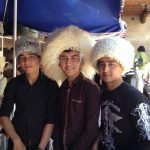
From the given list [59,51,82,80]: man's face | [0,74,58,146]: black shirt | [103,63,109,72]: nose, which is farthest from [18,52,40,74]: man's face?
[103,63,109,72]: nose

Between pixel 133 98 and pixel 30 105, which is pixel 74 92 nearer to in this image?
pixel 30 105

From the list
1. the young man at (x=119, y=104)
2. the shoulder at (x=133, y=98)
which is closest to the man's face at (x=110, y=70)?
the young man at (x=119, y=104)

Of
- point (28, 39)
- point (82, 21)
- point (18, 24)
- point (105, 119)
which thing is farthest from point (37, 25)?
point (105, 119)

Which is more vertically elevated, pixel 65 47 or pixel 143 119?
pixel 65 47

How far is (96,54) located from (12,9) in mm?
2416

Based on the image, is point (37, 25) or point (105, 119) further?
point (37, 25)

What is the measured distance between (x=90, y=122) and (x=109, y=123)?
226mm

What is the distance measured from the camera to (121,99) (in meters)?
2.58

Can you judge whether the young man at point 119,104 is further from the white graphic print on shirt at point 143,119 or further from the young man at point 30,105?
the young man at point 30,105

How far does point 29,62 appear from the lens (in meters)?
3.16

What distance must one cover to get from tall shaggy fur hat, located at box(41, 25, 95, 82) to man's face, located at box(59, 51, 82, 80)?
48 mm

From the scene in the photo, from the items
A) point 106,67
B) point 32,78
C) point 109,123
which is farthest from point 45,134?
point 106,67

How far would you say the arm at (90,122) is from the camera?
2.86 metres

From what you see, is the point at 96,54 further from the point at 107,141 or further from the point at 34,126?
the point at 34,126
